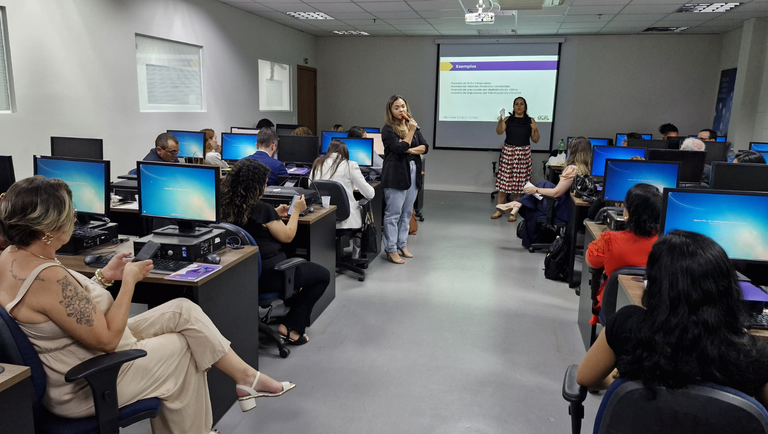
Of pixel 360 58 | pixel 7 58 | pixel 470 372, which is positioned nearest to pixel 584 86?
pixel 360 58

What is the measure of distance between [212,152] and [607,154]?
4.18 m

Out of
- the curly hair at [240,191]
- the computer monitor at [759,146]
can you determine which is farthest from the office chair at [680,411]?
the computer monitor at [759,146]

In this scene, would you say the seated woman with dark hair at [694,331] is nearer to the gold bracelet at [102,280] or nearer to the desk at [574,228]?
the gold bracelet at [102,280]

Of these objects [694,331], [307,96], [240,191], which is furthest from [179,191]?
[307,96]

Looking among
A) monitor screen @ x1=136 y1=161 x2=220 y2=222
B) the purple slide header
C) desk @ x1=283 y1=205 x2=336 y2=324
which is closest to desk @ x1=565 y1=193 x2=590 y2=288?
desk @ x1=283 y1=205 x2=336 y2=324

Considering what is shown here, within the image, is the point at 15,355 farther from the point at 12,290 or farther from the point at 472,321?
the point at 472,321

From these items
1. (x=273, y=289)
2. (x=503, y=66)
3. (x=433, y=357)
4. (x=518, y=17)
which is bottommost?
(x=433, y=357)

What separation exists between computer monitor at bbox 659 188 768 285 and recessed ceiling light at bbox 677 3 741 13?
5210 millimetres

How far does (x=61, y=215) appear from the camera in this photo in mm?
1657

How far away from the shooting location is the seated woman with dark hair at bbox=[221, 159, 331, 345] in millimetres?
2752

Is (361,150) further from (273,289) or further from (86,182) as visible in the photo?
(86,182)

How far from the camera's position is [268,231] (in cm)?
288

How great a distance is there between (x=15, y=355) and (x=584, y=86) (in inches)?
355

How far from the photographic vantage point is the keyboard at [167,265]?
2158 millimetres
